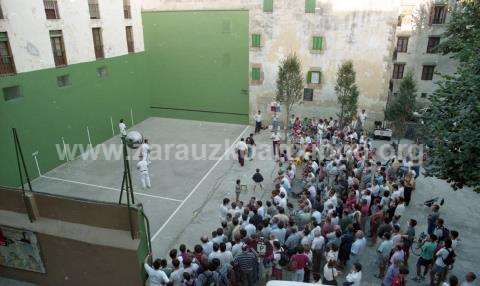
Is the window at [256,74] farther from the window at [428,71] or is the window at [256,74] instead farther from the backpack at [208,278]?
the backpack at [208,278]

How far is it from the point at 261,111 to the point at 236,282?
15.6m

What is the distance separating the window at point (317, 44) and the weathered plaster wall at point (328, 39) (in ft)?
0.77

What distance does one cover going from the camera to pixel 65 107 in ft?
58.1

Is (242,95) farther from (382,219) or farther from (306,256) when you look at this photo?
(306,256)

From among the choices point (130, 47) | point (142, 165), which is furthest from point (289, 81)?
point (130, 47)

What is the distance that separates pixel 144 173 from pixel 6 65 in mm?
7284

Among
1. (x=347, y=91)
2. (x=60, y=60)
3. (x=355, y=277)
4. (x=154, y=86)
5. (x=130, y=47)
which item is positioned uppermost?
(x=130, y=47)

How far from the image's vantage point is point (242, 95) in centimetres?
2303

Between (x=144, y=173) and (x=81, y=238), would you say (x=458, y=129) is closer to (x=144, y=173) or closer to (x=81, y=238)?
(x=81, y=238)

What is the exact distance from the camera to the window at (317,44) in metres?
20.5

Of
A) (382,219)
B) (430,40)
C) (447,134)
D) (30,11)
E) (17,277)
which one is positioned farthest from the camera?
(430,40)

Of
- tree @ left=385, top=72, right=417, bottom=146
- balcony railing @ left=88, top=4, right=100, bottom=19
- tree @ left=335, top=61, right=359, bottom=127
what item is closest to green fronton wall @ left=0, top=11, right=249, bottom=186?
balcony railing @ left=88, top=4, right=100, bottom=19

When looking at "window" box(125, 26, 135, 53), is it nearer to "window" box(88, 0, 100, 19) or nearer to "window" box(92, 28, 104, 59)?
"window" box(92, 28, 104, 59)

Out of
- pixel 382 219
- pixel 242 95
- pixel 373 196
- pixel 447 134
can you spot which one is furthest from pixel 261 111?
pixel 447 134
